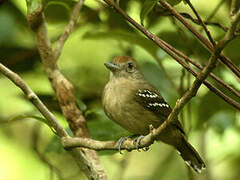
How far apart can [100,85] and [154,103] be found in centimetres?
114

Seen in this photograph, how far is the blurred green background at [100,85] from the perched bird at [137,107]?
4.2 inches

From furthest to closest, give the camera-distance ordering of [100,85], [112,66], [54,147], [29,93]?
[100,85] < [112,66] < [54,147] < [29,93]

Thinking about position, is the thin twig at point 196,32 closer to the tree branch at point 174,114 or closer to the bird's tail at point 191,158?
the tree branch at point 174,114

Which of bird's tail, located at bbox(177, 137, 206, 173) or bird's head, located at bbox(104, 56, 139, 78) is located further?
bird's head, located at bbox(104, 56, 139, 78)

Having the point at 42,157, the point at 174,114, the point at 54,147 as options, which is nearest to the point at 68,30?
the point at 54,147

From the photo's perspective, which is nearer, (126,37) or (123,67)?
(126,37)

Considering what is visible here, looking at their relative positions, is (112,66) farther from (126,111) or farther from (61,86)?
(61,86)

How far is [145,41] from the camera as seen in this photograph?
410 cm

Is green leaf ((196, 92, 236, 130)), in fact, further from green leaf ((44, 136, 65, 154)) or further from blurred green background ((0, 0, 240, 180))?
green leaf ((44, 136, 65, 154))

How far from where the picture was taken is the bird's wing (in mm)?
4312

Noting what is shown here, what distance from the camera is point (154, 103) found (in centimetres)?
438

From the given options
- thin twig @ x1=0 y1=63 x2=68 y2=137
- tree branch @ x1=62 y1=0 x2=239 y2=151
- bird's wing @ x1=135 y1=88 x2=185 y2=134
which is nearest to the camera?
tree branch @ x1=62 y1=0 x2=239 y2=151

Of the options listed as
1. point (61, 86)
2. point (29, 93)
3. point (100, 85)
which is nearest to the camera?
point (29, 93)

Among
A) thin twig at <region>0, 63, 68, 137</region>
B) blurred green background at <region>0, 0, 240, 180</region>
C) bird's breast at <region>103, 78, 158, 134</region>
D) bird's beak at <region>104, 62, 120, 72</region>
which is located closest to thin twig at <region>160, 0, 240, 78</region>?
thin twig at <region>0, 63, 68, 137</region>
